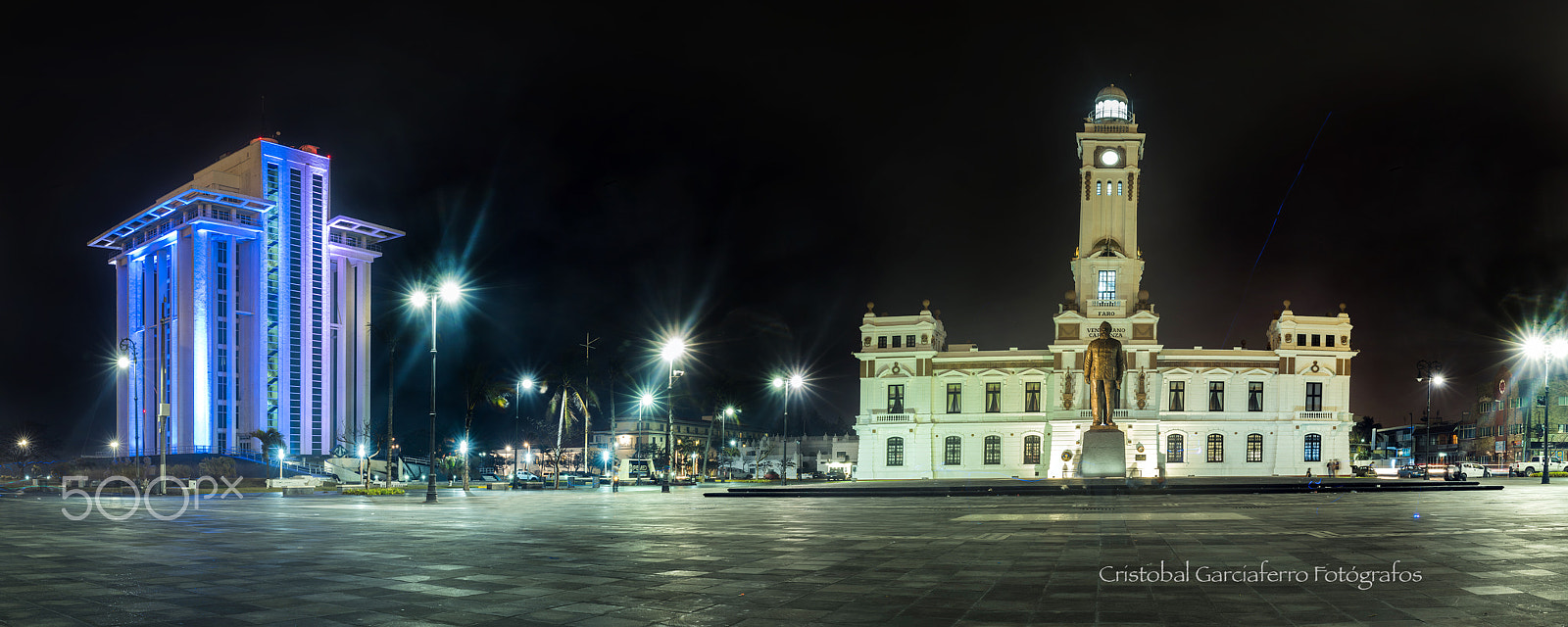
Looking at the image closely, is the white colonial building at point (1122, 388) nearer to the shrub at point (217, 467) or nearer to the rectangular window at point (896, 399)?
the rectangular window at point (896, 399)

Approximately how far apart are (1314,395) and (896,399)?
31460 mm

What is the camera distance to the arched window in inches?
3130

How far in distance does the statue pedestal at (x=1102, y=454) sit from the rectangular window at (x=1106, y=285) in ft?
110

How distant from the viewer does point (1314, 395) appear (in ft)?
253

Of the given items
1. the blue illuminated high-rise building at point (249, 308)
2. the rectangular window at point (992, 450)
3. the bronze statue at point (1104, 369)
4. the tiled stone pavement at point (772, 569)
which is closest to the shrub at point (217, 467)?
the blue illuminated high-rise building at point (249, 308)

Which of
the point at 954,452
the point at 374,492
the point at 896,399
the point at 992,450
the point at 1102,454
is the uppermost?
the point at 896,399

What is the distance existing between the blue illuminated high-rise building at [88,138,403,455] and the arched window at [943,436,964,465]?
54.0 meters

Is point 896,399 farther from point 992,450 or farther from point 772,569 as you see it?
point 772,569

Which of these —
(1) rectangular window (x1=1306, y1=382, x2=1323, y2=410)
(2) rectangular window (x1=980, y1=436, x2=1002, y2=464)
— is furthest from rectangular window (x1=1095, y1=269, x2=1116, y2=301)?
(1) rectangular window (x1=1306, y1=382, x2=1323, y2=410)

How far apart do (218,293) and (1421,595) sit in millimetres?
93071

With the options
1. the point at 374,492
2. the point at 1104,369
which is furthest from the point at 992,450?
the point at 374,492

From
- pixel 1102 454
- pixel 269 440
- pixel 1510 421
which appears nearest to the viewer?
pixel 1102 454

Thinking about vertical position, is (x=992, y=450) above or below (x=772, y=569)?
below

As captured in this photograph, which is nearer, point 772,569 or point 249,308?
point 772,569
